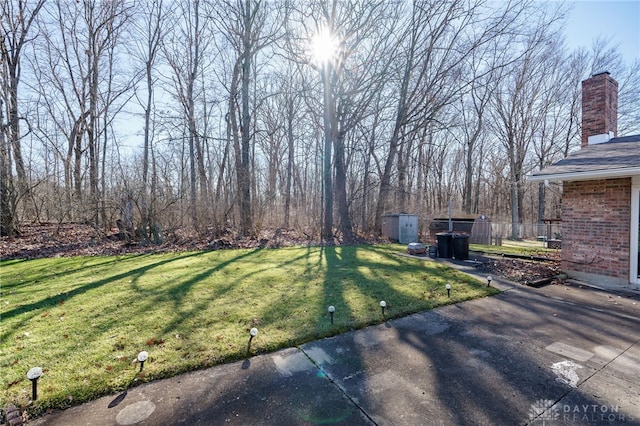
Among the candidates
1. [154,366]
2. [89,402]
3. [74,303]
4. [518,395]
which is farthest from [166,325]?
[518,395]

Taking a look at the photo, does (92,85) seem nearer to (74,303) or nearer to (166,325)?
(74,303)

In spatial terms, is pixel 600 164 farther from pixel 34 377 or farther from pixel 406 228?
pixel 34 377

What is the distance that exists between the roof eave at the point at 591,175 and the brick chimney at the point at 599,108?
119 inches

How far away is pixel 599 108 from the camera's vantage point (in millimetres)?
7672

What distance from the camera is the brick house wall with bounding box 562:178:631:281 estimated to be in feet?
18.5

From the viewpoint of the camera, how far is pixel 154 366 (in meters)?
2.71

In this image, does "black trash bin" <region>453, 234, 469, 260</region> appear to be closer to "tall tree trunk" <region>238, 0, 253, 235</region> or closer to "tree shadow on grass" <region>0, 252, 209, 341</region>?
"tall tree trunk" <region>238, 0, 253, 235</region>

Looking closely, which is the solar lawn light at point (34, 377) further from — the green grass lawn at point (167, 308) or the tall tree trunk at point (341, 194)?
the tall tree trunk at point (341, 194)

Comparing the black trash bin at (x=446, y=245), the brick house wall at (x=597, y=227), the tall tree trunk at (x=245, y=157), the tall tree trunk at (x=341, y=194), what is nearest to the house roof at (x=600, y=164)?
the brick house wall at (x=597, y=227)

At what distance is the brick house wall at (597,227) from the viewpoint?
5.65 m

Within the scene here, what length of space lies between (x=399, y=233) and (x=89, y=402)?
39.4 ft

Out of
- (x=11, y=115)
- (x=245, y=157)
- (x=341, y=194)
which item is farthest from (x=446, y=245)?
(x=11, y=115)

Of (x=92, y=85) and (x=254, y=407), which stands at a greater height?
(x=92, y=85)

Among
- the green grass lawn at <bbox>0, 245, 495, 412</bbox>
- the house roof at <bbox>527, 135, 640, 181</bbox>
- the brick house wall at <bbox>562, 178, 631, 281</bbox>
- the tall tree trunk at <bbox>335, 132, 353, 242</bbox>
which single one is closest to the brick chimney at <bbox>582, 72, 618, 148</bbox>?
the house roof at <bbox>527, 135, 640, 181</bbox>
